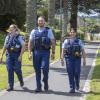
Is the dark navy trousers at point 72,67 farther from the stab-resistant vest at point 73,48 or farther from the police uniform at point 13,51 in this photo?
the police uniform at point 13,51

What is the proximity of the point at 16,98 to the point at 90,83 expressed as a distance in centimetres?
382

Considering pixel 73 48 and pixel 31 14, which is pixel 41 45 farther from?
pixel 31 14

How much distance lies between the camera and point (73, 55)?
13172 mm

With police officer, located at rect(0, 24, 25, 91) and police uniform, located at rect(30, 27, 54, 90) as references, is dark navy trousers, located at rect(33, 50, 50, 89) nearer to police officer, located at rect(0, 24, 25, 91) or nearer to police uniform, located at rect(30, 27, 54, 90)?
police uniform, located at rect(30, 27, 54, 90)

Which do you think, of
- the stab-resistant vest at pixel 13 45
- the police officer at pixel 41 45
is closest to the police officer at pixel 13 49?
the stab-resistant vest at pixel 13 45

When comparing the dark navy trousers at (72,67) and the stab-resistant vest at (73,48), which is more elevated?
the stab-resistant vest at (73,48)

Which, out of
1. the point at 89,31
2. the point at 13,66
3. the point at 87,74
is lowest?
the point at 89,31

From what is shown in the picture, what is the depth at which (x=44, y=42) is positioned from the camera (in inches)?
516

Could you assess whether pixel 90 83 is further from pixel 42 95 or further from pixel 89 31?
pixel 89 31

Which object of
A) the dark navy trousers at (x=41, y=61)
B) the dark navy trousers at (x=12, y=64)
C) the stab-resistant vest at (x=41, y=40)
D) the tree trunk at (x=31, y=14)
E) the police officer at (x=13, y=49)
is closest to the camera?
the stab-resistant vest at (x=41, y=40)

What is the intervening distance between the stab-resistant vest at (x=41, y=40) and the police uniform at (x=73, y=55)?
460 millimetres

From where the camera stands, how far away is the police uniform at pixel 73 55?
517 inches

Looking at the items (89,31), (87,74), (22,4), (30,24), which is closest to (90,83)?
(87,74)

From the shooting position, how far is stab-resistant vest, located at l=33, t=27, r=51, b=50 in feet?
43.0
